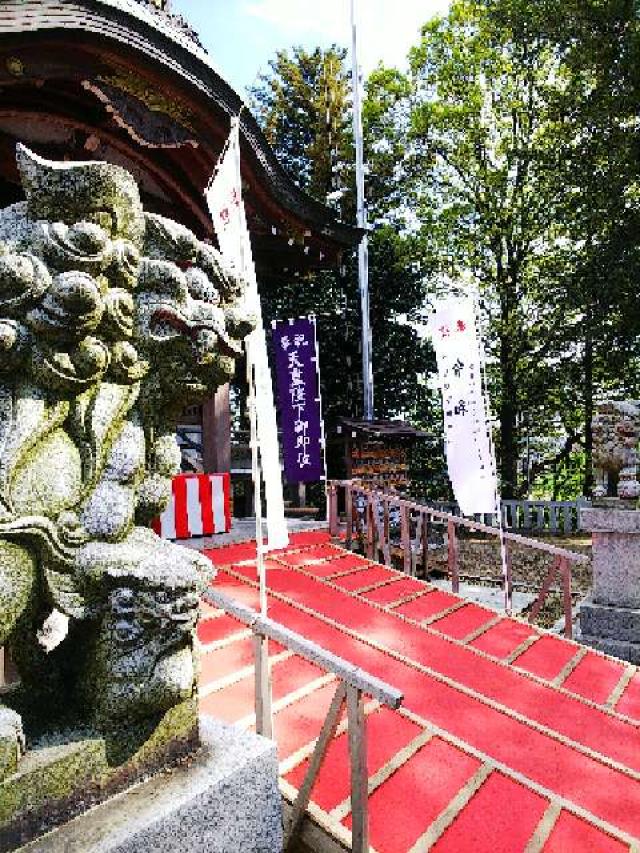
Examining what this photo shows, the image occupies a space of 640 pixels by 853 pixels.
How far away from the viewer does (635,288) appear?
17953mm

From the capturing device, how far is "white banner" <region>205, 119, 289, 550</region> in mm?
5125

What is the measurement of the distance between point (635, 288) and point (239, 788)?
1886 cm

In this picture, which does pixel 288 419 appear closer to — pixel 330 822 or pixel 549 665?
pixel 549 665

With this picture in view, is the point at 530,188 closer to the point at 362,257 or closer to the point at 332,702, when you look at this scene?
the point at 362,257

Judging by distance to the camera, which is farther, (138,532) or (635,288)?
(635,288)

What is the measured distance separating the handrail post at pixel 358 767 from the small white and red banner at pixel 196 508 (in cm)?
495

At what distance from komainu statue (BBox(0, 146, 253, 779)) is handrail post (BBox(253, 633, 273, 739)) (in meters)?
0.66

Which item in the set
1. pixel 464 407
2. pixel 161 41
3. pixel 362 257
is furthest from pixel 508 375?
pixel 161 41

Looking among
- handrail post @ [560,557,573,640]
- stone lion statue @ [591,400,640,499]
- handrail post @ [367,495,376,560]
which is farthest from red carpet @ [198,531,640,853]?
stone lion statue @ [591,400,640,499]

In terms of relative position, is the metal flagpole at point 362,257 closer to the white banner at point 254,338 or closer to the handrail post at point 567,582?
the handrail post at point 567,582

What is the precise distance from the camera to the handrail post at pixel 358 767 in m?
2.66

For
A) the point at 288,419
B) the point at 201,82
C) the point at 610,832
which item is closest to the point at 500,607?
the point at 288,419

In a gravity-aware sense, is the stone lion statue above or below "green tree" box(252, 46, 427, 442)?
below

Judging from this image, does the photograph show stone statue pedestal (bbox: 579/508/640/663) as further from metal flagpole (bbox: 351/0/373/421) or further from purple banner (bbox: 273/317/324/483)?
metal flagpole (bbox: 351/0/373/421)
